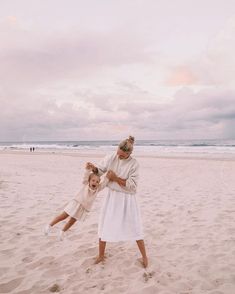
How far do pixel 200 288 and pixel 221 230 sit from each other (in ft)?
8.92

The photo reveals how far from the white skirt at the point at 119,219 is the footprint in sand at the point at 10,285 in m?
1.36

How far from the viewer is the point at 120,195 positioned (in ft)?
14.9

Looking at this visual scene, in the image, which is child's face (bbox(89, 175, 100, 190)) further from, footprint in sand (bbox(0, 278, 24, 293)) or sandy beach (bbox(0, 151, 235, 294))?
footprint in sand (bbox(0, 278, 24, 293))

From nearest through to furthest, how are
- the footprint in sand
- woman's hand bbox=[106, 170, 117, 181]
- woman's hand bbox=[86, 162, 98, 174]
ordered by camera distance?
the footprint in sand
woman's hand bbox=[106, 170, 117, 181]
woman's hand bbox=[86, 162, 98, 174]

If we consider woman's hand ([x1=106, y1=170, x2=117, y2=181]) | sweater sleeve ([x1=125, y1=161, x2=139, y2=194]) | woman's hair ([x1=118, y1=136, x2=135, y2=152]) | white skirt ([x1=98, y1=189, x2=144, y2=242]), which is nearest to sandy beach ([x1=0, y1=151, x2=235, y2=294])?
white skirt ([x1=98, y1=189, x2=144, y2=242])

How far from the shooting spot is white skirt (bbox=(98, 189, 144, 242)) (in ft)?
14.7

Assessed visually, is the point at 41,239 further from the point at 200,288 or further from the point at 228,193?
the point at 228,193

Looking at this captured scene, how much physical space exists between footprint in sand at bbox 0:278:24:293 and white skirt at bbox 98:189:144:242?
4.47 ft

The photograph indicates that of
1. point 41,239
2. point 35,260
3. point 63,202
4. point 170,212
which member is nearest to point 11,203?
point 63,202

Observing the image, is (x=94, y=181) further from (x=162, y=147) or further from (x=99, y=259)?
(x=162, y=147)

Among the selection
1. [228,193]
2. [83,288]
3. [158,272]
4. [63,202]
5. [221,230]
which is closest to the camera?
[83,288]

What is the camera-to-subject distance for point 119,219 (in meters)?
4.49

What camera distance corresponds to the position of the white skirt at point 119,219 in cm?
449

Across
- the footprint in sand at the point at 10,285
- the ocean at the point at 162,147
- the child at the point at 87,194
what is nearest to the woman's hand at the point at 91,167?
the child at the point at 87,194
